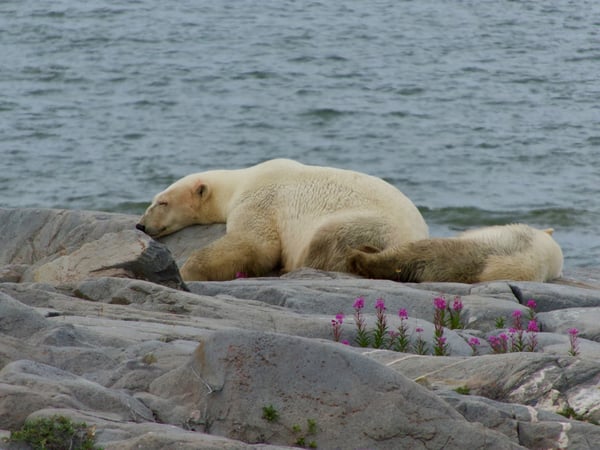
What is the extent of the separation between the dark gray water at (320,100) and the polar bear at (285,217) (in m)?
4.34

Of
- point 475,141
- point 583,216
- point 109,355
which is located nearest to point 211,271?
point 109,355

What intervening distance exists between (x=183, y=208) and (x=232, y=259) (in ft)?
4.79

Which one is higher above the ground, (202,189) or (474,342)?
(474,342)

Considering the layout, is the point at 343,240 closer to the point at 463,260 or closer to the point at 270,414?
the point at 463,260

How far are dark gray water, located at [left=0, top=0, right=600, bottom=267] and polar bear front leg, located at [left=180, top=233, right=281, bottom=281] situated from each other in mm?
4768

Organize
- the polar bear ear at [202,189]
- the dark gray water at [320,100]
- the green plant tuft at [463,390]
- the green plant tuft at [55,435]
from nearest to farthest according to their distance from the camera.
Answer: the green plant tuft at [55,435]
the green plant tuft at [463,390]
the polar bear ear at [202,189]
the dark gray water at [320,100]

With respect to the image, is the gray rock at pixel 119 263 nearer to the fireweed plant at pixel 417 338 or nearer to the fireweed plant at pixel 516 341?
the fireweed plant at pixel 417 338

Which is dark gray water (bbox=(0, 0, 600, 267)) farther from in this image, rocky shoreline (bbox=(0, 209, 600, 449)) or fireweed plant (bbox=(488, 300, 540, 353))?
rocky shoreline (bbox=(0, 209, 600, 449))

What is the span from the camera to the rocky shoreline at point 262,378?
12.3 ft

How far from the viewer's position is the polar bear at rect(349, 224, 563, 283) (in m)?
8.73

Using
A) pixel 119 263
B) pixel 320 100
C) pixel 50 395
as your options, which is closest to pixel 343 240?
pixel 119 263

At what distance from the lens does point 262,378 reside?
3838 mm

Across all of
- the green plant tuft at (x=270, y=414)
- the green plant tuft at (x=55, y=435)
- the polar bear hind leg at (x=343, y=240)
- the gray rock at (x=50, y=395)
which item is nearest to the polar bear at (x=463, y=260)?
the polar bear hind leg at (x=343, y=240)

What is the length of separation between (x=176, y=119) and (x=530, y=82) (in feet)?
24.2
